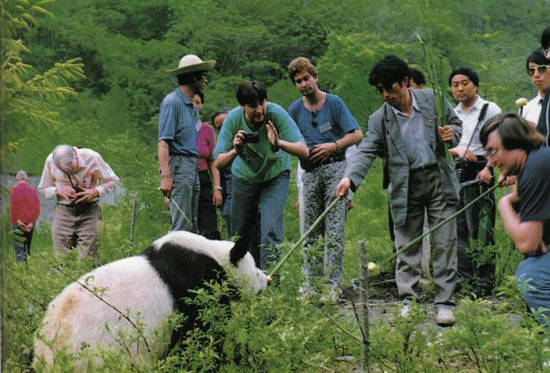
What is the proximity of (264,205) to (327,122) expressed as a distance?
3.26 feet

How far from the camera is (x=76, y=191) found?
7.62m

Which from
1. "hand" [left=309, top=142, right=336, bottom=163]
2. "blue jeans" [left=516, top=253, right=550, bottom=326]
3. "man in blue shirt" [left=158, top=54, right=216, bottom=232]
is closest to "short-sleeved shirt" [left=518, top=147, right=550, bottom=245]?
"blue jeans" [left=516, top=253, right=550, bottom=326]

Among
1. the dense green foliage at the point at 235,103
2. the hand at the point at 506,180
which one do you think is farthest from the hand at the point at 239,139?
the hand at the point at 506,180

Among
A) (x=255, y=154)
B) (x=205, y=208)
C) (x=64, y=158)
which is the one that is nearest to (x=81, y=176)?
(x=64, y=158)

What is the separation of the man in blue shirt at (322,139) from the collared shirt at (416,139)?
3.75 feet

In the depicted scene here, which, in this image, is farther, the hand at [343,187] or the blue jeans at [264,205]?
the blue jeans at [264,205]

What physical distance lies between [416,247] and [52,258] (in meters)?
2.63

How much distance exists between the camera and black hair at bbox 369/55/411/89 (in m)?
5.75

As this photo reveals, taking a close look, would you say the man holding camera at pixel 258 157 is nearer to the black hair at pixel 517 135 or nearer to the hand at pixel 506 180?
the hand at pixel 506 180

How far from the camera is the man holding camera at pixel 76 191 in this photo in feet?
24.6

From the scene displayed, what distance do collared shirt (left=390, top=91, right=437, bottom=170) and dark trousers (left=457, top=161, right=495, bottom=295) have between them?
134 cm

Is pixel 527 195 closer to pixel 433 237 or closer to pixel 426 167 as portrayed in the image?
pixel 426 167

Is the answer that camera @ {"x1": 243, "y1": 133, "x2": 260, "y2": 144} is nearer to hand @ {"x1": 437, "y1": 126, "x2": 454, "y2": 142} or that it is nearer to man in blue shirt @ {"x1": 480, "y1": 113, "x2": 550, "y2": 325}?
hand @ {"x1": 437, "y1": 126, "x2": 454, "y2": 142}

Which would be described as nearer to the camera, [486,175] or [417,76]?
[486,175]
